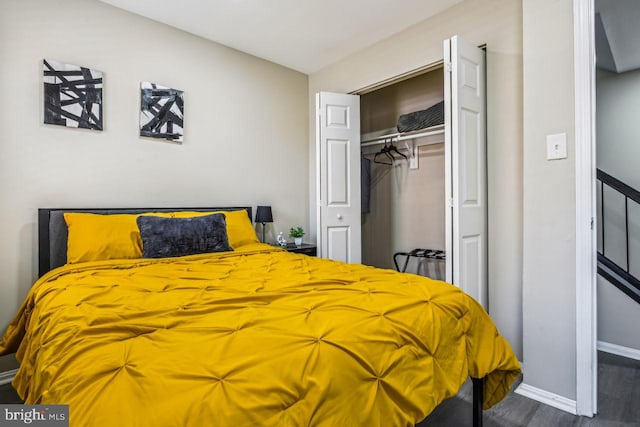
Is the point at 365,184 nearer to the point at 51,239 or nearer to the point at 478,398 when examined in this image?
the point at 478,398

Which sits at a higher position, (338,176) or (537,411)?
(338,176)

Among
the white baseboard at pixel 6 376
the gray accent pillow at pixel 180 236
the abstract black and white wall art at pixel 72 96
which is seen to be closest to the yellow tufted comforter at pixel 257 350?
the gray accent pillow at pixel 180 236

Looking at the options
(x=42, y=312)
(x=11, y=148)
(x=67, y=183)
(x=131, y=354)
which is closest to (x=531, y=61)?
(x=131, y=354)

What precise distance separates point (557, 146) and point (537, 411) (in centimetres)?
146

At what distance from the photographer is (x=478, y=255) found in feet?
7.91

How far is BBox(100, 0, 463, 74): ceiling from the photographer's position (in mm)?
2637

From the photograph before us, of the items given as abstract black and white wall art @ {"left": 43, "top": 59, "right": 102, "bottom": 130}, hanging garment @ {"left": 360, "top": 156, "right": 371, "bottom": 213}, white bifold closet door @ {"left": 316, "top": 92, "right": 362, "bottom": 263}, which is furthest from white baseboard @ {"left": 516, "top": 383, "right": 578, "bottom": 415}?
abstract black and white wall art @ {"left": 43, "top": 59, "right": 102, "bottom": 130}

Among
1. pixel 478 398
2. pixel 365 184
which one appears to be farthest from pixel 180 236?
pixel 365 184

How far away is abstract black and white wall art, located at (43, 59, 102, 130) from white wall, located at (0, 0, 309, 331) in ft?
0.19

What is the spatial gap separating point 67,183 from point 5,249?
56 cm

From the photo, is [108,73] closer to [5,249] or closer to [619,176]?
[5,249]

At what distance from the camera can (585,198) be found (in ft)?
5.94

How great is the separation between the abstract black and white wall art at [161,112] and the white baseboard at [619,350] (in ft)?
12.7

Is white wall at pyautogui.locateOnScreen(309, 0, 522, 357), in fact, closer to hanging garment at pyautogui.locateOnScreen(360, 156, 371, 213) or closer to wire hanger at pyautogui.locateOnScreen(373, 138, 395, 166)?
wire hanger at pyautogui.locateOnScreen(373, 138, 395, 166)
